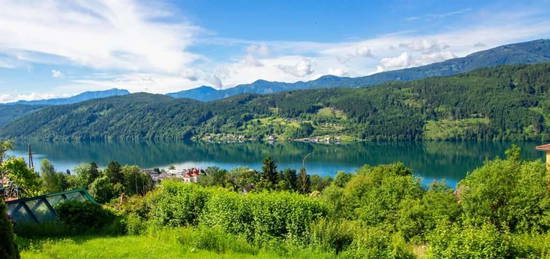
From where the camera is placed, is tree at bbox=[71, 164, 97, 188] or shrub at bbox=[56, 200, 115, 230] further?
tree at bbox=[71, 164, 97, 188]

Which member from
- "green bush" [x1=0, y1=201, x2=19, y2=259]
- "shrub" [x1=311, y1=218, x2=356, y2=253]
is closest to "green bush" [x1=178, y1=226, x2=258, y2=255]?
"shrub" [x1=311, y1=218, x2=356, y2=253]

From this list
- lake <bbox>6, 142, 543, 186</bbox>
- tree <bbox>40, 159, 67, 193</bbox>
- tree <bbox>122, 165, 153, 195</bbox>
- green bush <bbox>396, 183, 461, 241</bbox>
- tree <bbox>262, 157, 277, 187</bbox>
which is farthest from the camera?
lake <bbox>6, 142, 543, 186</bbox>

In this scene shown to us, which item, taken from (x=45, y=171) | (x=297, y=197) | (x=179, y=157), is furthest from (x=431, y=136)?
(x=297, y=197)

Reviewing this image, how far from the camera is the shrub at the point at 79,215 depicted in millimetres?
11555

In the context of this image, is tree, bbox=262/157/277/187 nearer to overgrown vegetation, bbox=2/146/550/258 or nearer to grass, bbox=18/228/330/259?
overgrown vegetation, bbox=2/146/550/258

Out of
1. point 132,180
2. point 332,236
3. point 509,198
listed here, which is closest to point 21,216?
point 332,236

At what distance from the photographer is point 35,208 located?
11.8 m

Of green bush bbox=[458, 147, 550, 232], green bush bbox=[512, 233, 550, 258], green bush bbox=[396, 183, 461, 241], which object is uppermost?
green bush bbox=[512, 233, 550, 258]

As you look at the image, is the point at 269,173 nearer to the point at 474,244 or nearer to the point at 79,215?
the point at 79,215

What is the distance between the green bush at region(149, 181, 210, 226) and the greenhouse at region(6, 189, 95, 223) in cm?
304

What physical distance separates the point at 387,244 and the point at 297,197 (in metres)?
2.80

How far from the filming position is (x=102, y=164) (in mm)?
132125

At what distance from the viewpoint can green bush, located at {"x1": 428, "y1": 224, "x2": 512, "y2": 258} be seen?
7633 mm

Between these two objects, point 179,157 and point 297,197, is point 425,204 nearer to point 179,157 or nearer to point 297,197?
point 297,197
